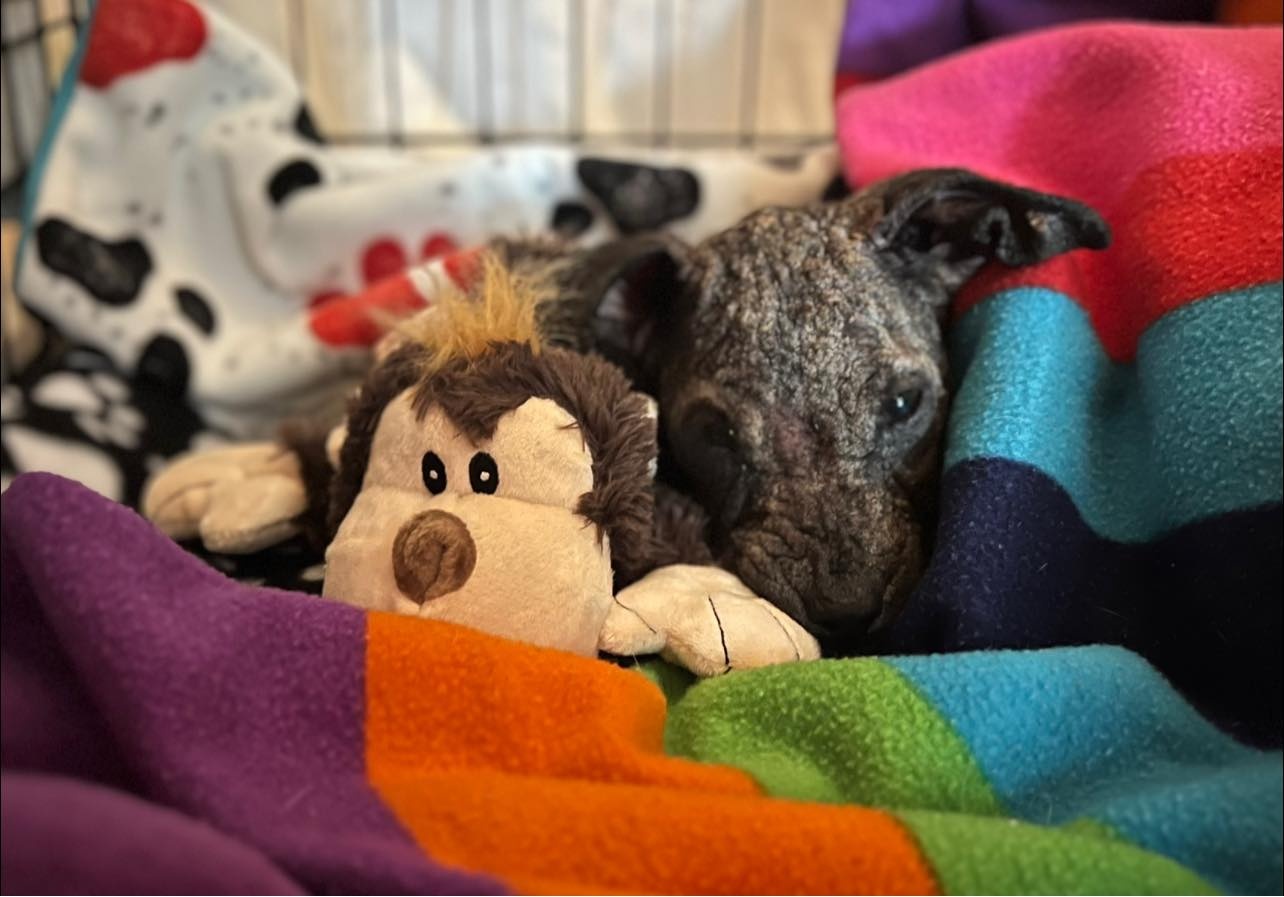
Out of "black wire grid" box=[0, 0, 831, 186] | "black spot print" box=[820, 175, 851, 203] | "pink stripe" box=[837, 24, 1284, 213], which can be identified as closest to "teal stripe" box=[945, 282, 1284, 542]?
"pink stripe" box=[837, 24, 1284, 213]

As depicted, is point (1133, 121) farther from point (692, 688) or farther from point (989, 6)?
point (692, 688)

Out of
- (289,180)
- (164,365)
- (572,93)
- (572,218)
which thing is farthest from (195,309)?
(572,93)

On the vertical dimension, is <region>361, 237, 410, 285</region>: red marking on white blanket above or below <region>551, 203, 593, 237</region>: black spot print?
below

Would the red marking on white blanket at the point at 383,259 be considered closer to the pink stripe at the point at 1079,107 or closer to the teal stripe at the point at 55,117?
the teal stripe at the point at 55,117

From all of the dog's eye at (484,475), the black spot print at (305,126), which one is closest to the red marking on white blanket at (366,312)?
the black spot print at (305,126)

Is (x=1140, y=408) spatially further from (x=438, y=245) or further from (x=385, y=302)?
(x=438, y=245)

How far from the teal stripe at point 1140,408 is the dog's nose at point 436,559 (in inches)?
16.0

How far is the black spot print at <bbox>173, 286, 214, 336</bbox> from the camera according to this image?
5.23 ft

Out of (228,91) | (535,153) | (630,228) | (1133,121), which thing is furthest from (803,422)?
(228,91)

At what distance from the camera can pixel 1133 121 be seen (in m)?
1.20

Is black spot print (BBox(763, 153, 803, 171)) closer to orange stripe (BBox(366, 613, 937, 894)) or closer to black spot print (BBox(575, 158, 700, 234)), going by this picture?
black spot print (BBox(575, 158, 700, 234))

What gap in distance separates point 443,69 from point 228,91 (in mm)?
326

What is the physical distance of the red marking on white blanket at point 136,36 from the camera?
1.60 meters

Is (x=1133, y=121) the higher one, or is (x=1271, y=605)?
(x=1133, y=121)
